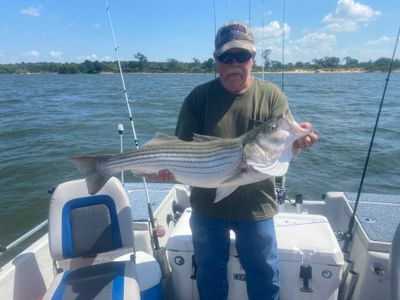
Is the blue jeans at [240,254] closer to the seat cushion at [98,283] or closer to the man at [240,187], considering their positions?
the man at [240,187]

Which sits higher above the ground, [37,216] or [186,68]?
[37,216]

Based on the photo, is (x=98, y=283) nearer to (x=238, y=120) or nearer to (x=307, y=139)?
(x=238, y=120)

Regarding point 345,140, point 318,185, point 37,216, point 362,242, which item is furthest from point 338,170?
point 37,216

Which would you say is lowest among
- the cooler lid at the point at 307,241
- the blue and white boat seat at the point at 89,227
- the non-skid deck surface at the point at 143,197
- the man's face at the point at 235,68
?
the non-skid deck surface at the point at 143,197

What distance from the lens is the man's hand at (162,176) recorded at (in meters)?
3.40

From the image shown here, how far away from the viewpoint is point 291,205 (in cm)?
543

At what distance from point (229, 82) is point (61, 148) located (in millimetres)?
14738

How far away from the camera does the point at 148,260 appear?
13.2 feet

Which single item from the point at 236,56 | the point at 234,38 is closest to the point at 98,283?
the point at 236,56

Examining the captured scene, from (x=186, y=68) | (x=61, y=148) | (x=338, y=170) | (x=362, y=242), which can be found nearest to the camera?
(x=362, y=242)

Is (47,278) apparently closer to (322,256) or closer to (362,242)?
(322,256)

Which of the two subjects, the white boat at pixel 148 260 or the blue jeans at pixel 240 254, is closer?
the blue jeans at pixel 240 254

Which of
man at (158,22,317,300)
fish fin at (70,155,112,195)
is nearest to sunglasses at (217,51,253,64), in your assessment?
man at (158,22,317,300)

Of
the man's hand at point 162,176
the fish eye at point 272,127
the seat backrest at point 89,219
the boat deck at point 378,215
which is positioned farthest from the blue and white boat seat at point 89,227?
the boat deck at point 378,215
